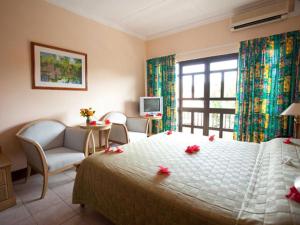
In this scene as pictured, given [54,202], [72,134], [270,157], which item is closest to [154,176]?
[270,157]

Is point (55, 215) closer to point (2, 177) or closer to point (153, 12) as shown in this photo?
point (2, 177)

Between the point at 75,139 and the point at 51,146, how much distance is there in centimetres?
42

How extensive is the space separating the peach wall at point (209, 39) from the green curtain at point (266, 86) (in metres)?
0.17

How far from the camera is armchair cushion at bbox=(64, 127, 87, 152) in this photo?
2375mm

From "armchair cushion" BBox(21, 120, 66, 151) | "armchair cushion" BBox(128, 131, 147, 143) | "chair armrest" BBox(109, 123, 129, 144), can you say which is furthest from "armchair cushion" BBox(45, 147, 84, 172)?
"armchair cushion" BBox(128, 131, 147, 143)

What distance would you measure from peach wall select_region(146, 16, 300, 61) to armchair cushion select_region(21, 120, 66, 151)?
2.98 metres

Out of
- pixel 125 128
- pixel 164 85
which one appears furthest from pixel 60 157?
pixel 164 85

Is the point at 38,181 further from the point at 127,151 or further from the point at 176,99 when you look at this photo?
the point at 176,99

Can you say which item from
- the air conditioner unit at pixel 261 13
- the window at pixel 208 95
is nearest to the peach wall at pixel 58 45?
the window at pixel 208 95

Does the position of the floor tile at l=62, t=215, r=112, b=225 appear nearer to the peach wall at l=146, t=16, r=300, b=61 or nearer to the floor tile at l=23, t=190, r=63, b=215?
the floor tile at l=23, t=190, r=63, b=215

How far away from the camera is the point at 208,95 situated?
376cm

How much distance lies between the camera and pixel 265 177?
1.19 meters

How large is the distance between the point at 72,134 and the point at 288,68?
3.60 metres

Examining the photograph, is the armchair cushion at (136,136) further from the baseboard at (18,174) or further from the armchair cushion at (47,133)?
the baseboard at (18,174)
